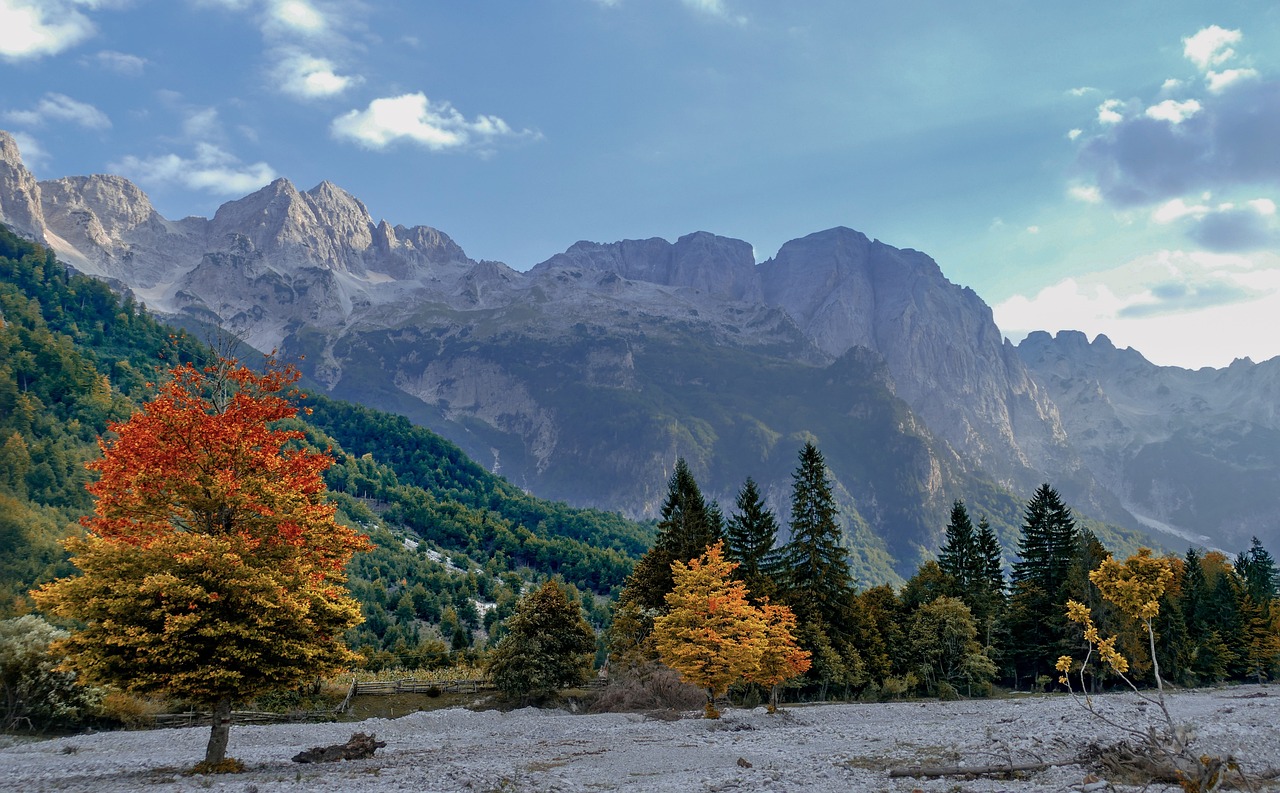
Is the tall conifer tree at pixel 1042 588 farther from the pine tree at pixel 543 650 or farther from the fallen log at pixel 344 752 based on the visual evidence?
the fallen log at pixel 344 752

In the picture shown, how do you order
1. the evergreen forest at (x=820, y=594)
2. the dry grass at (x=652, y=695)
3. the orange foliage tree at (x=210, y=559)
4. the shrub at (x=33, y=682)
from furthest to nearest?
the evergreen forest at (x=820, y=594)
the dry grass at (x=652, y=695)
the shrub at (x=33, y=682)
the orange foliage tree at (x=210, y=559)

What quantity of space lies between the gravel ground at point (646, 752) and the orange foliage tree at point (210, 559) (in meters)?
3.36

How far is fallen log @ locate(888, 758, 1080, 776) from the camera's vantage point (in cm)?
2295

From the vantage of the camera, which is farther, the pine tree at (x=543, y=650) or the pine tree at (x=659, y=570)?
the pine tree at (x=659, y=570)

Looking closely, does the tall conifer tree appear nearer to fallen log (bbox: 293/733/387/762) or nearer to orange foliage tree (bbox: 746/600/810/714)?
orange foliage tree (bbox: 746/600/810/714)

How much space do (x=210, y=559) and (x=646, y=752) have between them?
2006 cm

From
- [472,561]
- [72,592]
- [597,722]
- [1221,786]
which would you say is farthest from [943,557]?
[472,561]

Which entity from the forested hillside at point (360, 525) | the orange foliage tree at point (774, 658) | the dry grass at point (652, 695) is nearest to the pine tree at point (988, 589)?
the orange foliage tree at point (774, 658)

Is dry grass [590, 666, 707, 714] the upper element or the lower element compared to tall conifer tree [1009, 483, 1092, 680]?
lower

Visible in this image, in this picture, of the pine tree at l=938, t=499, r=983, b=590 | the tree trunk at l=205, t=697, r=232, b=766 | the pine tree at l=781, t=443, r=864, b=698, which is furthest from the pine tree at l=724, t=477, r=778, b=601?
the tree trunk at l=205, t=697, r=232, b=766

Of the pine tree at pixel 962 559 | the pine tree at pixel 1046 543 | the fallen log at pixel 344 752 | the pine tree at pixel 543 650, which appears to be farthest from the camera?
the pine tree at pixel 1046 543

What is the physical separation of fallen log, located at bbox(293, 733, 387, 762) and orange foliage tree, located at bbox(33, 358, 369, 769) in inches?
150

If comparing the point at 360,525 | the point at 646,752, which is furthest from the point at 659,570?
the point at 360,525

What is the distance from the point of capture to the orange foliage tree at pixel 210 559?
2422 centimetres
